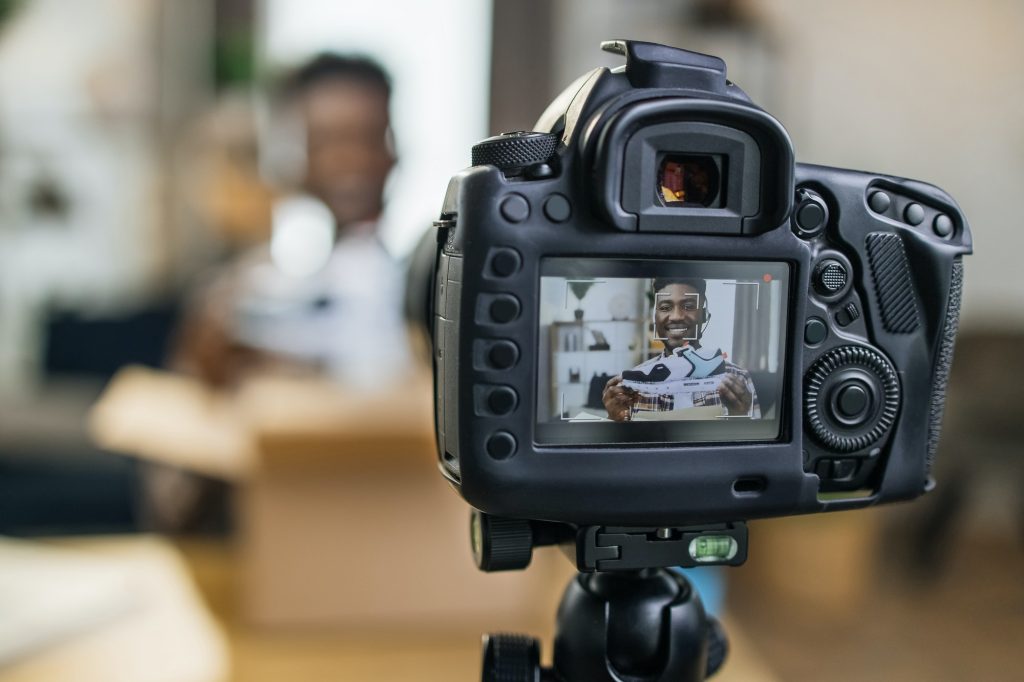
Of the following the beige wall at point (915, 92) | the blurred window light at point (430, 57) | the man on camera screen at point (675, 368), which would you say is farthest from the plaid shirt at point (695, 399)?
the blurred window light at point (430, 57)

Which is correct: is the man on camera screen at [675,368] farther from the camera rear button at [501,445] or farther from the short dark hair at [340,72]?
the short dark hair at [340,72]

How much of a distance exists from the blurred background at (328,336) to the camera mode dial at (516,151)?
618 millimetres

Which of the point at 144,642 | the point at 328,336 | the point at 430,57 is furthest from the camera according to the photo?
the point at 430,57

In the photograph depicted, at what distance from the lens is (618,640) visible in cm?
58

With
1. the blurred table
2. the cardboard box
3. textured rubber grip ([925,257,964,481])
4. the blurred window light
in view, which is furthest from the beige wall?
textured rubber grip ([925,257,964,481])

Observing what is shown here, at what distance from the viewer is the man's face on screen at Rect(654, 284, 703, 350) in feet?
1.67

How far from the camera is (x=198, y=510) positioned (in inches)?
64.0

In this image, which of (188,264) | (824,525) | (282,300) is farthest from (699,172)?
(188,264)

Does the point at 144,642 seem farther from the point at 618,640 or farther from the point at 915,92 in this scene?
the point at 915,92

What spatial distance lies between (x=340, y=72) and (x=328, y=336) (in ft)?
1.74

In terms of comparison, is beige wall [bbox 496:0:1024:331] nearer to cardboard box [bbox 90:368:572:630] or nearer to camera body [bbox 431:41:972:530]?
cardboard box [bbox 90:368:572:630]

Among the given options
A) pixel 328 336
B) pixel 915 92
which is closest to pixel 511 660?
pixel 328 336

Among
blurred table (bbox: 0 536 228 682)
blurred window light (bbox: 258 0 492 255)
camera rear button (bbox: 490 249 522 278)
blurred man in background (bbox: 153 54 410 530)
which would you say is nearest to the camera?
camera rear button (bbox: 490 249 522 278)

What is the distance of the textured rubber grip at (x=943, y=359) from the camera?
1.90 ft
